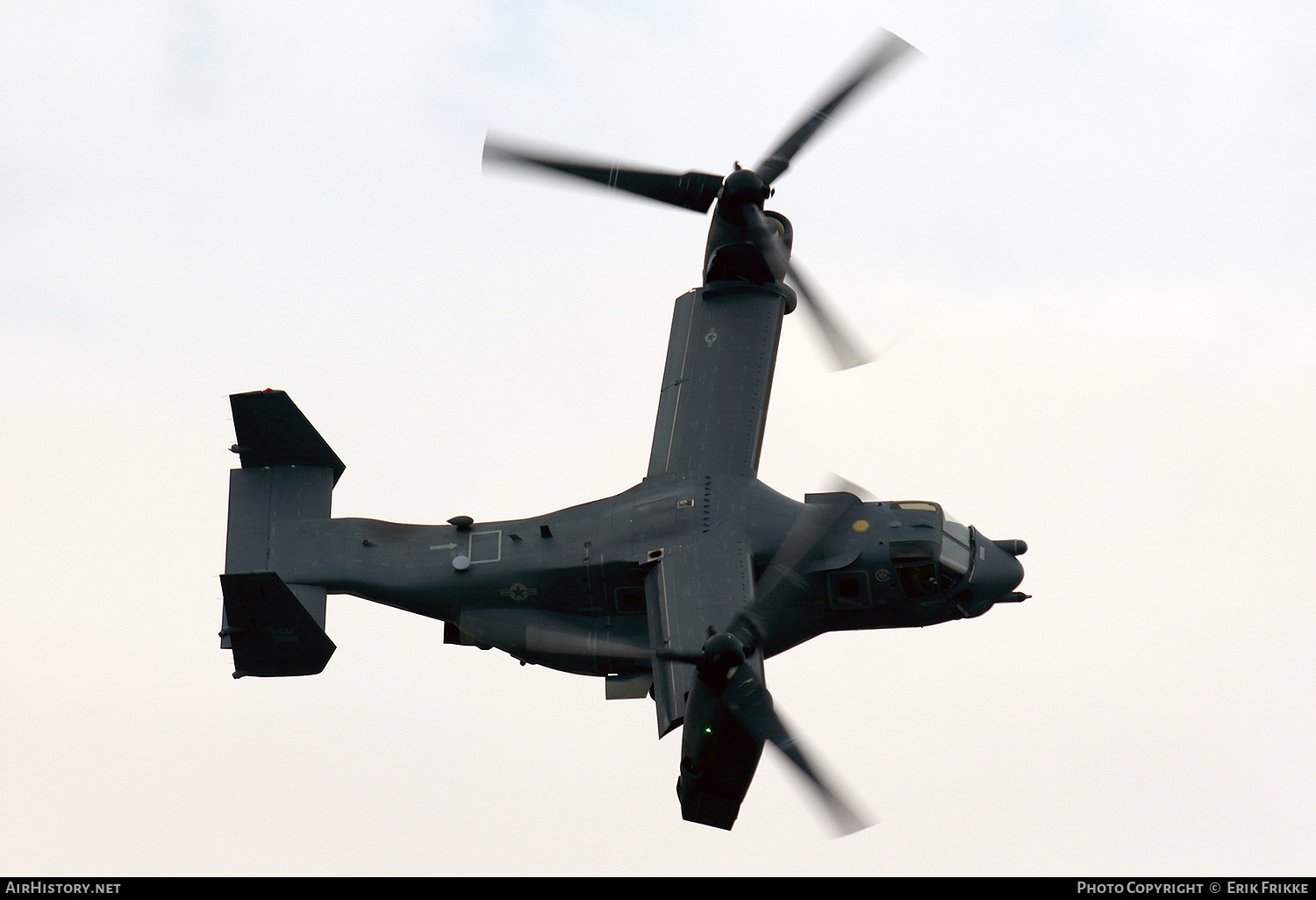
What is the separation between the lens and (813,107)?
4772 cm

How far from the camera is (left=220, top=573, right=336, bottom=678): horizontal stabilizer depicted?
149 ft

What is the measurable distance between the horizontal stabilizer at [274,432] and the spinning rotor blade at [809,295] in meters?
12.1

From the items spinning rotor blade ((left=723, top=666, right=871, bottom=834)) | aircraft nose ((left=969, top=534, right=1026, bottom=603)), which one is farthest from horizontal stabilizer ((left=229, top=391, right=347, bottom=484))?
aircraft nose ((left=969, top=534, right=1026, bottom=603))

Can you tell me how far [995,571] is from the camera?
152 feet

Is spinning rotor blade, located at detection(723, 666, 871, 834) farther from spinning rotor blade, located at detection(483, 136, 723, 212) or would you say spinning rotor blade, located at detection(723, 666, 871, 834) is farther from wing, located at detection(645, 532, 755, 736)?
spinning rotor blade, located at detection(483, 136, 723, 212)

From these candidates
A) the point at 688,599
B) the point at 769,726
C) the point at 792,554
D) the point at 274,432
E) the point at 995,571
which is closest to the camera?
the point at 769,726

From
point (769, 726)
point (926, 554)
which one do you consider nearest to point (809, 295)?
point (926, 554)

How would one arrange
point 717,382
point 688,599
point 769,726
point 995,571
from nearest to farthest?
point 769,726
point 688,599
point 995,571
point 717,382

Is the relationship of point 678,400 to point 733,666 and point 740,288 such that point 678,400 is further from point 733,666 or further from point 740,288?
point 733,666

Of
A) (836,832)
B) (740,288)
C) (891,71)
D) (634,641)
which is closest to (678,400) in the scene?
(740,288)

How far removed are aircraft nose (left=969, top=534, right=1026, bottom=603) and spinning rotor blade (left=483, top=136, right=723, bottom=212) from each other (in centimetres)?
1089

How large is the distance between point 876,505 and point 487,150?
12.9 m

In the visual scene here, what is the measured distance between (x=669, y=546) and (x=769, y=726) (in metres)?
6.07

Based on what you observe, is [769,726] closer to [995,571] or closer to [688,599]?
[688,599]
